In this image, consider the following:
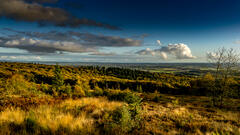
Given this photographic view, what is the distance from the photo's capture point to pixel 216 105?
53.7 ft

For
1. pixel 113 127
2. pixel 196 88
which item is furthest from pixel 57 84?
pixel 196 88

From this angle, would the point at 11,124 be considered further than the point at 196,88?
No

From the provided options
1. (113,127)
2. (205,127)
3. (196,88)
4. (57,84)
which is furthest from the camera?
(196,88)

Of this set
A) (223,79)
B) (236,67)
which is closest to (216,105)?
(223,79)

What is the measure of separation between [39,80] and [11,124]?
49017 millimetres

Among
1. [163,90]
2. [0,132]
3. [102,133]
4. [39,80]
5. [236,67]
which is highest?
[236,67]

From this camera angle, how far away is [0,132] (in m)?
3.27

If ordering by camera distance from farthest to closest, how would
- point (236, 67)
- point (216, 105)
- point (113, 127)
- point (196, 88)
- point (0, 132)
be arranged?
1. point (196, 88)
2. point (216, 105)
3. point (236, 67)
4. point (113, 127)
5. point (0, 132)

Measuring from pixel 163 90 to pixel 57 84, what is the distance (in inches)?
1448

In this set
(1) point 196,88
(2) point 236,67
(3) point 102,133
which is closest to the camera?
(3) point 102,133

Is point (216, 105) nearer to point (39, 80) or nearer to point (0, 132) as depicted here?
point (0, 132)

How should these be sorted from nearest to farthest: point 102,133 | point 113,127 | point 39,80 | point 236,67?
point 102,133 < point 113,127 < point 236,67 < point 39,80

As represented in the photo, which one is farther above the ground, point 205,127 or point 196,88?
point 205,127

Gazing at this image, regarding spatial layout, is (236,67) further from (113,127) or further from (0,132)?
(0,132)
